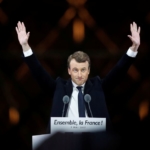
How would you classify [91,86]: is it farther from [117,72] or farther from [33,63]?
[33,63]

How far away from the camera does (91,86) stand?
1.40m

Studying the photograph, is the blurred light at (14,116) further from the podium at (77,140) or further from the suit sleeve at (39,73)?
the podium at (77,140)

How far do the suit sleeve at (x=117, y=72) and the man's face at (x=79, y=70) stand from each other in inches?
4.1

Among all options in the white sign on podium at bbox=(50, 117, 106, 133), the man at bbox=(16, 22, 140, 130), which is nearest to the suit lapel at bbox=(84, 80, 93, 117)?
the man at bbox=(16, 22, 140, 130)

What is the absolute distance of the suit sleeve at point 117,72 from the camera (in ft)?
4.44

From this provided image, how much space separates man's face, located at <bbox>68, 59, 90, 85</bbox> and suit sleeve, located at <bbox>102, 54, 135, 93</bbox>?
0.34 feet

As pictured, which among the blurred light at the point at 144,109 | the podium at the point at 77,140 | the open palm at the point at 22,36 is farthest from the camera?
the blurred light at the point at 144,109

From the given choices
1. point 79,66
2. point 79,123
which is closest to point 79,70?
point 79,66

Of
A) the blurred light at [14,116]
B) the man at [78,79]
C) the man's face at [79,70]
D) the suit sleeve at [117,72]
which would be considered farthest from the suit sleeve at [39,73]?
the blurred light at [14,116]

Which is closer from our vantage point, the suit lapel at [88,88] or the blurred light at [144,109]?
the suit lapel at [88,88]

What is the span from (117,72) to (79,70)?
0.16 meters

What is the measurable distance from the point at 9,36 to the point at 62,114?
2.73 ft

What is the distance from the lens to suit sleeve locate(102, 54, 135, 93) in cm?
135

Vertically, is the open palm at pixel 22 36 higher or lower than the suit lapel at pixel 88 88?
higher
